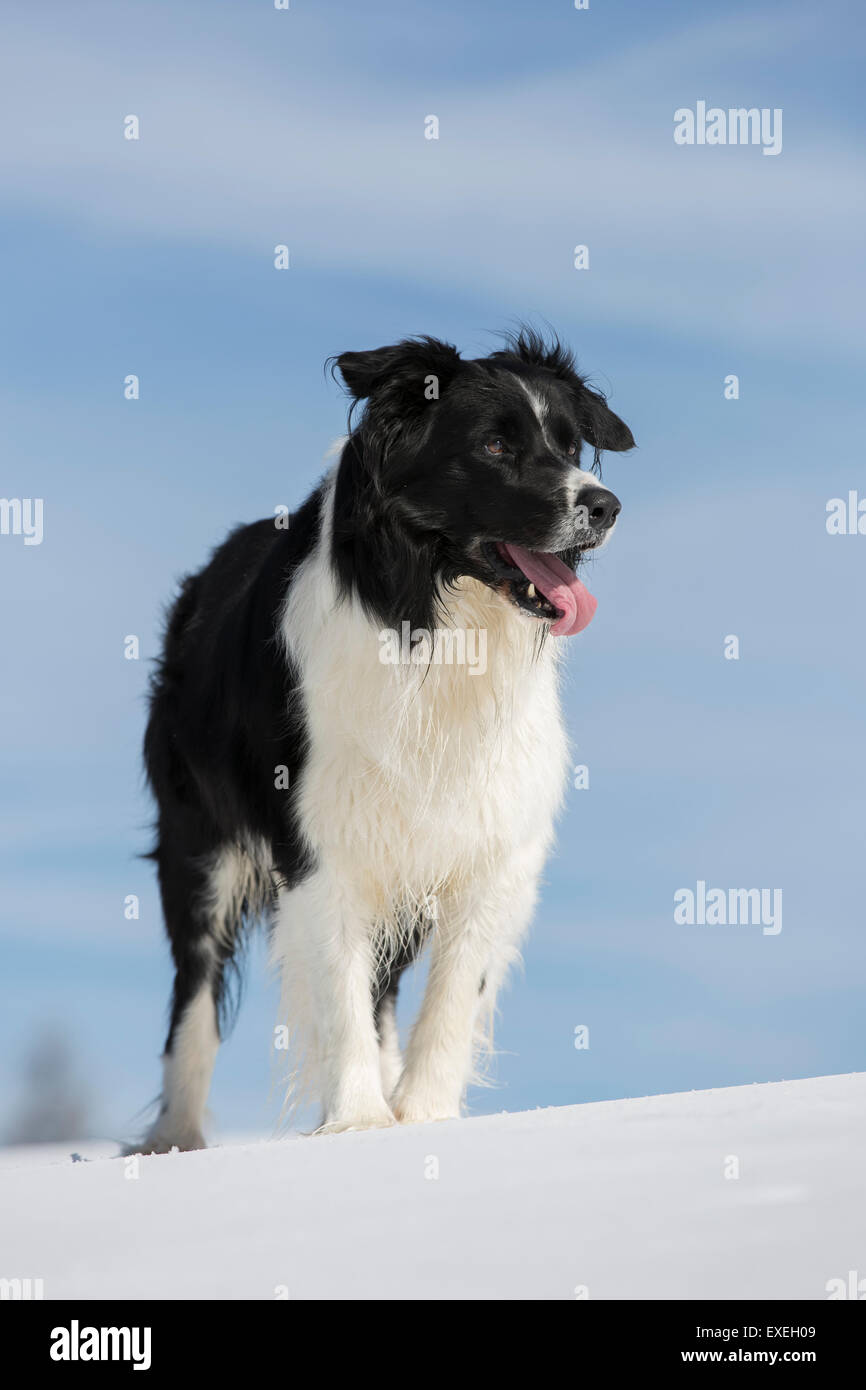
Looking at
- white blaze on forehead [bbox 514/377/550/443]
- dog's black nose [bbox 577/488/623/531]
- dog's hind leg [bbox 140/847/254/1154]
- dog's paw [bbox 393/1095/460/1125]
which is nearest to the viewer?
dog's black nose [bbox 577/488/623/531]

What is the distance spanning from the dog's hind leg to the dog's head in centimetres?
261

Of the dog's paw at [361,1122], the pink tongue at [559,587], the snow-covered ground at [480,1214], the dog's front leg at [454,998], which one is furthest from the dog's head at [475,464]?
the snow-covered ground at [480,1214]

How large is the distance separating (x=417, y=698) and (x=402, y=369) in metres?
1.23

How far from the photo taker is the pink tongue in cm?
595

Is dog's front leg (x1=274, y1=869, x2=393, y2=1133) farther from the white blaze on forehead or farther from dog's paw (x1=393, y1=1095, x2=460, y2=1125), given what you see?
the white blaze on forehead

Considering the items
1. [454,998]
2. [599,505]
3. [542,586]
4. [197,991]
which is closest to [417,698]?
[542,586]

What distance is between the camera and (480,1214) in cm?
385

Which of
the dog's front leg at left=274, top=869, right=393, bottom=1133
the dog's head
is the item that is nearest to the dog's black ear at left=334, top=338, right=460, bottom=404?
the dog's head

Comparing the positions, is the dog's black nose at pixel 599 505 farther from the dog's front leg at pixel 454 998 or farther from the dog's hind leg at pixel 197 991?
the dog's hind leg at pixel 197 991

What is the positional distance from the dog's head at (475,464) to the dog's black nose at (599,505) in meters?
0.02

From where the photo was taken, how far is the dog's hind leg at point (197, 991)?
315 inches

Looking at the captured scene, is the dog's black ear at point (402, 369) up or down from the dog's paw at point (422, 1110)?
up

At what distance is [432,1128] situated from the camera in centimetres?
509

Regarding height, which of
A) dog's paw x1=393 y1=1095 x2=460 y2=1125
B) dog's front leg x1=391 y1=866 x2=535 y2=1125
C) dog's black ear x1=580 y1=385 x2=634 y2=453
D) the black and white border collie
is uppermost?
dog's black ear x1=580 y1=385 x2=634 y2=453
